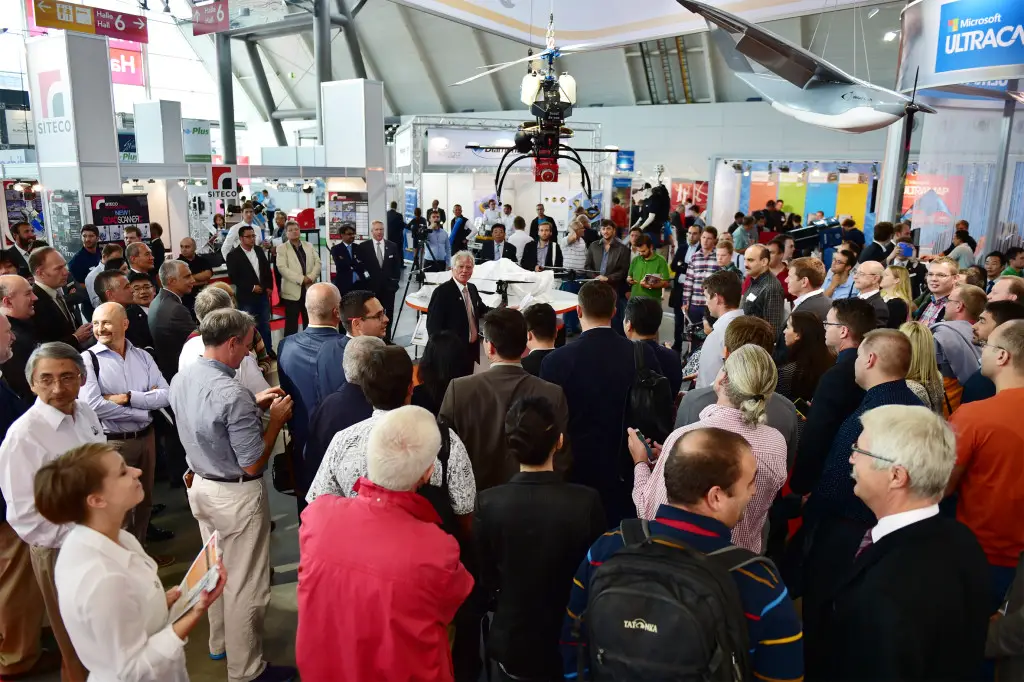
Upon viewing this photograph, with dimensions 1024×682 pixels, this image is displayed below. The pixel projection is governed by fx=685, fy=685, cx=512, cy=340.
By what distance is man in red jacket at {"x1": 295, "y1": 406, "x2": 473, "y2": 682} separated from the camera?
1618 mm

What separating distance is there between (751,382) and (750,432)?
158mm

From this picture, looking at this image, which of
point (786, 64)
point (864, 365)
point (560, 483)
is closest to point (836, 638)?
point (560, 483)

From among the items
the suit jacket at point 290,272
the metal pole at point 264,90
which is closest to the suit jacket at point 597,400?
the suit jacket at point 290,272

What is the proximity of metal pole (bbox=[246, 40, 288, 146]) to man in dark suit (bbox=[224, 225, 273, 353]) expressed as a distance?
16.9m

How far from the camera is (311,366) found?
118 inches

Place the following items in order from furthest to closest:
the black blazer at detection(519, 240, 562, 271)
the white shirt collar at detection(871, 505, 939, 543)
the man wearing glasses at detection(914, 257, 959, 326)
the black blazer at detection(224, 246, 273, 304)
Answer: the black blazer at detection(519, 240, 562, 271), the black blazer at detection(224, 246, 273, 304), the man wearing glasses at detection(914, 257, 959, 326), the white shirt collar at detection(871, 505, 939, 543)

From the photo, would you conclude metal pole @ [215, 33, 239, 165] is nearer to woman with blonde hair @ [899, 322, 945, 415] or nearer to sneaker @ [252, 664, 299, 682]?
sneaker @ [252, 664, 299, 682]

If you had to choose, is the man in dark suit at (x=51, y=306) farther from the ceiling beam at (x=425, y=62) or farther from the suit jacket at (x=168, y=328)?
the ceiling beam at (x=425, y=62)

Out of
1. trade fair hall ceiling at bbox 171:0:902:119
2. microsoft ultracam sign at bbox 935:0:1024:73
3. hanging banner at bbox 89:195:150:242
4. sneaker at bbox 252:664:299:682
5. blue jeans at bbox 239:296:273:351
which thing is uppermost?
trade fair hall ceiling at bbox 171:0:902:119

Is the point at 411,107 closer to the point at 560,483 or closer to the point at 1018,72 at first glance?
the point at 1018,72

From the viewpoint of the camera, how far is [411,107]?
22062 millimetres

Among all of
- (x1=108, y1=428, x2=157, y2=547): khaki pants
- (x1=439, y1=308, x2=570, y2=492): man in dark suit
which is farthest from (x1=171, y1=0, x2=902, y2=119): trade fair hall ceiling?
(x1=108, y1=428, x2=157, y2=547): khaki pants

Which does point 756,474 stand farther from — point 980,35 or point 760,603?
point 980,35

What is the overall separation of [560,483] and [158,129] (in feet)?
37.8
